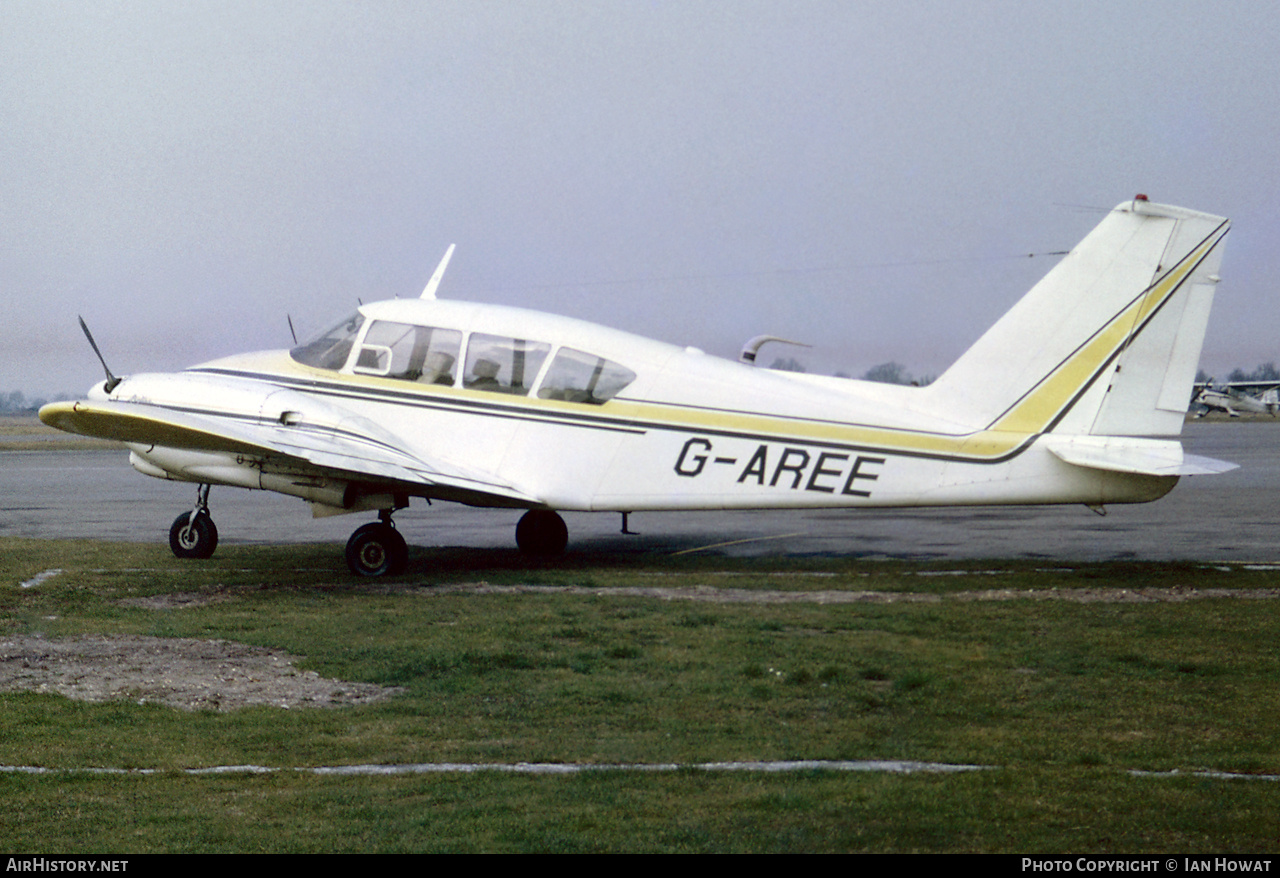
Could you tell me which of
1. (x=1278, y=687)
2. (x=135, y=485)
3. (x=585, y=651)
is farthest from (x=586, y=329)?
(x=135, y=485)

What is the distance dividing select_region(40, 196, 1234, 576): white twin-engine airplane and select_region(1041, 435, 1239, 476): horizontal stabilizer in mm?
25

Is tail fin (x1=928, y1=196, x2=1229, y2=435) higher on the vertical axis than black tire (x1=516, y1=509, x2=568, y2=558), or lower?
higher

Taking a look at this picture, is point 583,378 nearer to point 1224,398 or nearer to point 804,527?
point 804,527

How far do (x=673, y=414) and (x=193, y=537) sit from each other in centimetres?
639

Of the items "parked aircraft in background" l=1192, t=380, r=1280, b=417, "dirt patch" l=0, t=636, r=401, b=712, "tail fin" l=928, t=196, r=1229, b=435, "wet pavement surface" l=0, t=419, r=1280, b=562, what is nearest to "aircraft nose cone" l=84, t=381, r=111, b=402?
"wet pavement surface" l=0, t=419, r=1280, b=562

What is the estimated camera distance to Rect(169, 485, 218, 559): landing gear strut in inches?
591

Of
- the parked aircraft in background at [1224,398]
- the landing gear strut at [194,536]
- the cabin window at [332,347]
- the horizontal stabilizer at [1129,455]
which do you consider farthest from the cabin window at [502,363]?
the parked aircraft in background at [1224,398]

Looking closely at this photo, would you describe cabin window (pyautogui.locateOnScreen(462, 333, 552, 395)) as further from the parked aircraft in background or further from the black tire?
the parked aircraft in background

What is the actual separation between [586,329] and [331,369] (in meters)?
3.22

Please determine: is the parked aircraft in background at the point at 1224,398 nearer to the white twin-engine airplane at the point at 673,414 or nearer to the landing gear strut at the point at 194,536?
the white twin-engine airplane at the point at 673,414

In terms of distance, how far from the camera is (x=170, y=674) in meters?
8.35

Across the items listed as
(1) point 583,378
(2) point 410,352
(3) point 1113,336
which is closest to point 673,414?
(1) point 583,378
